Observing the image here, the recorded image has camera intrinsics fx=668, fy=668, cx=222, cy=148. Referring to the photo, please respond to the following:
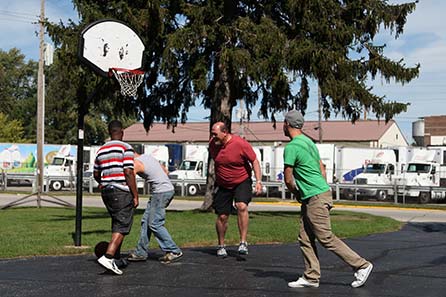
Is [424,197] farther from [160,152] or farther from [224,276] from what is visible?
[224,276]

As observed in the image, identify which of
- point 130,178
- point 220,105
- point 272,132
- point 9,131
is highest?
point 272,132

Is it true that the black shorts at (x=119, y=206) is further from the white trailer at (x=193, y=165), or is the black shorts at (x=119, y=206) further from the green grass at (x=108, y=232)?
the white trailer at (x=193, y=165)

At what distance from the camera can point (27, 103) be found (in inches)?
3137

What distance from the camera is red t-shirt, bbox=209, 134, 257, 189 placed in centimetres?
944

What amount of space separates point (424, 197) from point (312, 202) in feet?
89.2

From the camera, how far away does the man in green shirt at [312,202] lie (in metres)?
7.17

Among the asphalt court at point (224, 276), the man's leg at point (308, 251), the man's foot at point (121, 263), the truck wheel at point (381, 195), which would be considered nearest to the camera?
the asphalt court at point (224, 276)

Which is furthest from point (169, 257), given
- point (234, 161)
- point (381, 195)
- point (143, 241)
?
point (381, 195)

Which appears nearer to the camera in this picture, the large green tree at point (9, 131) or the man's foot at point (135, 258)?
the man's foot at point (135, 258)

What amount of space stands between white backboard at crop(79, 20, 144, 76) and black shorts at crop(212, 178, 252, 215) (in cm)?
322

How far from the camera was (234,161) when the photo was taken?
372 inches

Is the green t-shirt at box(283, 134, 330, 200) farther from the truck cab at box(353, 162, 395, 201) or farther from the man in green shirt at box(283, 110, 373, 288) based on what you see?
the truck cab at box(353, 162, 395, 201)

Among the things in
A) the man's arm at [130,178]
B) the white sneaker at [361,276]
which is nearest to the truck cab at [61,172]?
the man's arm at [130,178]

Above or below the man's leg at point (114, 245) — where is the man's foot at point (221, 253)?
below
